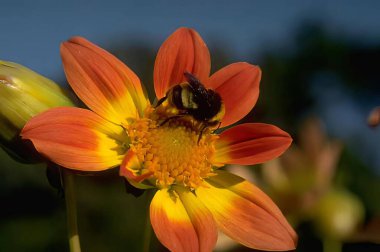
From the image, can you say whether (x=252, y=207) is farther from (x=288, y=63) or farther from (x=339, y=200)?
(x=288, y=63)

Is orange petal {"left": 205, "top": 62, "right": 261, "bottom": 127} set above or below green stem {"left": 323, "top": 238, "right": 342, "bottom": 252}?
above

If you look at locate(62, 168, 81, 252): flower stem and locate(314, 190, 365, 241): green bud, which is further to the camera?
locate(314, 190, 365, 241): green bud

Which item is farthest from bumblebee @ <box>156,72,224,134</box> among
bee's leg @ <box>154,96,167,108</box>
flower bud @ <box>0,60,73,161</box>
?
flower bud @ <box>0,60,73,161</box>

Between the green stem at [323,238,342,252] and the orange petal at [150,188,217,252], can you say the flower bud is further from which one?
the green stem at [323,238,342,252]

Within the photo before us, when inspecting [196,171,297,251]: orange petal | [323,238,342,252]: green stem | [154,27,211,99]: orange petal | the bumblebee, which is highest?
[154,27,211,99]: orange petal

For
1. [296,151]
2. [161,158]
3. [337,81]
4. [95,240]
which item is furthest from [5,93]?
[337,81]

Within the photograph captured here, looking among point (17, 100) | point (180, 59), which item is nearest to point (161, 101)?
point (180, 59)
